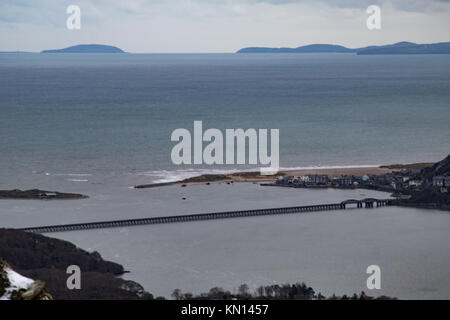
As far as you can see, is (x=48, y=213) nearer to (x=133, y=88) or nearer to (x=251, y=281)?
(x=251, y=281)

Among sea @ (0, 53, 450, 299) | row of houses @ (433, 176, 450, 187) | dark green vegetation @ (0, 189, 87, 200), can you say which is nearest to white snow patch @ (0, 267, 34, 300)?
sea @ (0, 53, 450, 299)

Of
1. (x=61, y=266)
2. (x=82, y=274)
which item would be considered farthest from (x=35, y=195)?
(x=82, y=274)

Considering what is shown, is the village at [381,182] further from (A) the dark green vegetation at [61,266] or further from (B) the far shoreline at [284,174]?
(A) the dark green vegetation at [61,266]

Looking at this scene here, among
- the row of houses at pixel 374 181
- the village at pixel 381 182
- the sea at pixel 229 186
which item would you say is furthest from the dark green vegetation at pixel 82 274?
the row of houses at pixel 374 181

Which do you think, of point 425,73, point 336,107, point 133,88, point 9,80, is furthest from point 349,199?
point 425,73

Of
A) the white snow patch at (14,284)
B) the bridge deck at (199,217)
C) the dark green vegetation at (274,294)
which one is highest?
the white snow patch at (14,284)

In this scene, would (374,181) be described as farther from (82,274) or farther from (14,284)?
(14,284)

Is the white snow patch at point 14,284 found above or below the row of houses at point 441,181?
above

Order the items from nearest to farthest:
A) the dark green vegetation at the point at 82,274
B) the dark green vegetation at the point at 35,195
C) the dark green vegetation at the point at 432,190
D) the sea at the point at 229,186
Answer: the dark green vegetation at the point at 82,274
the sea at the point at 229,186
the dark green vegetation at the point at 35,195
the dark green vegetation at the point at 432,190
